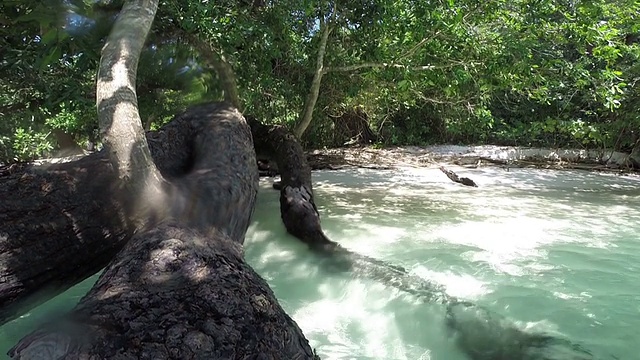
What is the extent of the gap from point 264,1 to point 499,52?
299 cm

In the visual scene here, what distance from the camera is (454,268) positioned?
130 inches

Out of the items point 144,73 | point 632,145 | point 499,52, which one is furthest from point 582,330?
point 632,145

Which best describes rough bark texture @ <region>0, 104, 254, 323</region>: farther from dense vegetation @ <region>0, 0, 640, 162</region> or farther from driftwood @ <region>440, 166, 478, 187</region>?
driftwood @ <region>440, 166, 478, 187</region>

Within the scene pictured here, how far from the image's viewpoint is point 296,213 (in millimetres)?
3520

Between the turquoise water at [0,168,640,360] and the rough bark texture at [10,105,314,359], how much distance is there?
28.5 inches

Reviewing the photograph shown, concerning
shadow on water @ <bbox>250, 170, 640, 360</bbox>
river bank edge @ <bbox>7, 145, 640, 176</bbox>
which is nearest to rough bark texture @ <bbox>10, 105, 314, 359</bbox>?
shadow on water @ <bbox>250, 170, 640, 360</bbox>

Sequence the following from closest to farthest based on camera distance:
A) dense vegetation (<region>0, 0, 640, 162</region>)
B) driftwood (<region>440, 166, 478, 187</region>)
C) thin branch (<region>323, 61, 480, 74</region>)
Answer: dense vegetation (<region>0, 0, 640, 162</region>) < thin branch (<region>323, 61, 480, 74</region>) < driftwood (<region>440, 166, 478, 187</region>)

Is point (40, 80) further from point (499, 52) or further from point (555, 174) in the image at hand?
point (555, 174)

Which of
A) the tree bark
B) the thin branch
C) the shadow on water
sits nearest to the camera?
the shadow on water

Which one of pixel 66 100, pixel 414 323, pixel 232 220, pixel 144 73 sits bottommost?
pixel 414 323

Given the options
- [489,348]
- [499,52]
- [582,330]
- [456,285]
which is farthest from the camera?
[499,52]

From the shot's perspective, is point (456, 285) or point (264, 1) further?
point (264, 1)

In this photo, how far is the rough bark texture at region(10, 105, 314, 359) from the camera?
3.44 feet

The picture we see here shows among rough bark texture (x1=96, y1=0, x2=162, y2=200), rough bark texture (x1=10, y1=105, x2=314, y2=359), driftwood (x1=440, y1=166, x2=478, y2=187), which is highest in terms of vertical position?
rough bark texture (x1=96, y1=0, x2=162, y2=200)
